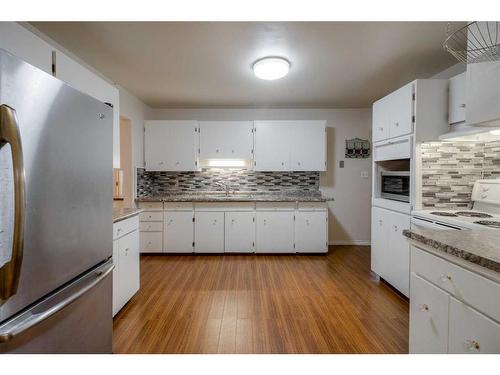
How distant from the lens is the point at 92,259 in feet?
4.00

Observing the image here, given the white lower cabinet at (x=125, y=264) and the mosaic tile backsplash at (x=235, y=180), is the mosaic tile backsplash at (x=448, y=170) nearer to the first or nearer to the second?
the mosaic tile backsplash at (x=235, y=180)

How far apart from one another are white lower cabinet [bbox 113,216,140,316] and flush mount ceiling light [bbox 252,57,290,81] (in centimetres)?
190

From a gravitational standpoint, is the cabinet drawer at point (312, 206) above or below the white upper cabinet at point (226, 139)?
below

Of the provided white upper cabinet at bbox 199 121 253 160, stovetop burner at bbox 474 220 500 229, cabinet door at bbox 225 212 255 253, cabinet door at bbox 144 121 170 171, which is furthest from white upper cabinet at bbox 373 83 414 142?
cabinet door at bbox 144 121 170 171

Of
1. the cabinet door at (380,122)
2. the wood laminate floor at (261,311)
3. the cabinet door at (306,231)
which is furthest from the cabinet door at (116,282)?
the cabinet door at (380,122)

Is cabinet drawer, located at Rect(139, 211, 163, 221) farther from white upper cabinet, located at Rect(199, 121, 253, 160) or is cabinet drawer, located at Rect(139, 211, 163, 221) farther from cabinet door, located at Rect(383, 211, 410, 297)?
cabinet door, located at Rect(383, 211, 410, 297)

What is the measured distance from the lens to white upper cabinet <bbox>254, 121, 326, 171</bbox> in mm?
3967

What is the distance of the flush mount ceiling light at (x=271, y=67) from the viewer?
2.44 m

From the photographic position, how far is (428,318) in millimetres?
1148

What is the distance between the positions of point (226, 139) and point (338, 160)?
1.95 m

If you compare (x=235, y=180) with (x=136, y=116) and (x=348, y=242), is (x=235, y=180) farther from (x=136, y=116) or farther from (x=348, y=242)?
(x=348, y=242)

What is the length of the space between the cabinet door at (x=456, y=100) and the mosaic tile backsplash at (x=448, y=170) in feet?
0.80

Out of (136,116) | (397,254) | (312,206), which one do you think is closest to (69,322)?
(397,254)

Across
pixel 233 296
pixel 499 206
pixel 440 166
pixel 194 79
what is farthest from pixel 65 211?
pixel 499 206
